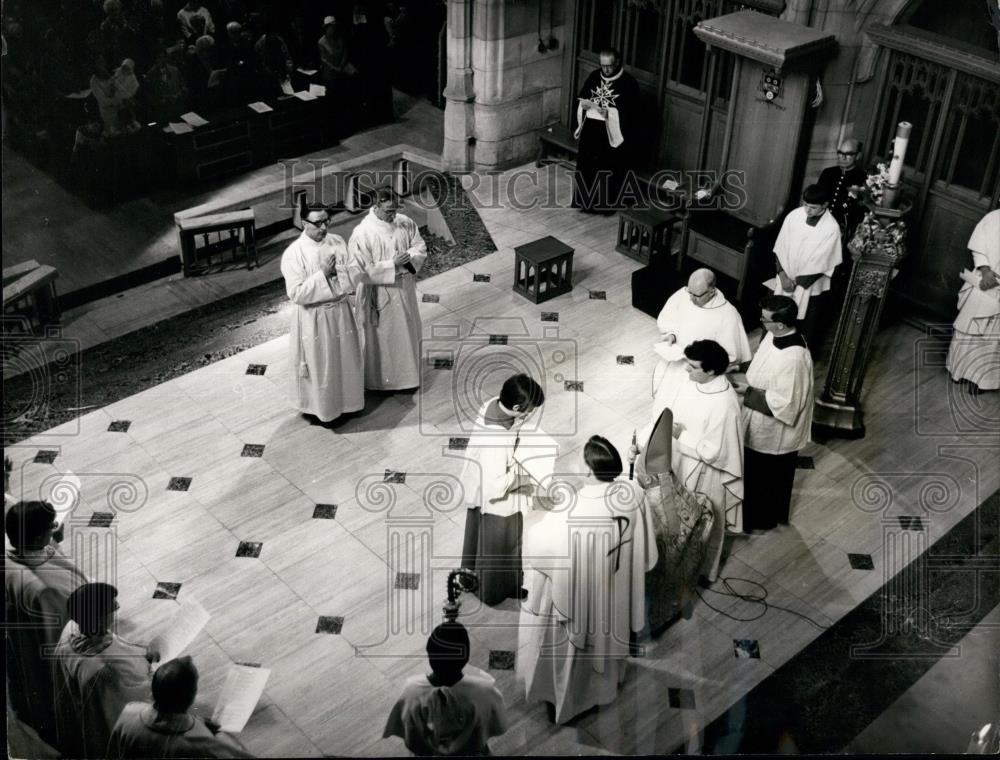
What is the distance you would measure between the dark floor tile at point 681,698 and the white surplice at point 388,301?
10.6 ft

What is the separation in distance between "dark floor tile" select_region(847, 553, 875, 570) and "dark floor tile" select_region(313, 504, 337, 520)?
11.0 ft

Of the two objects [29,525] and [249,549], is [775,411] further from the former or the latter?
[29,525]

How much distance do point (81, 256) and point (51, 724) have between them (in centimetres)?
579

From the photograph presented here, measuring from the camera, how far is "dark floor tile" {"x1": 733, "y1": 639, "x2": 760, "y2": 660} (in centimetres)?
680

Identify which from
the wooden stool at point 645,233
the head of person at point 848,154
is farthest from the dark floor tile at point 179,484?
the head of person at point 848,154

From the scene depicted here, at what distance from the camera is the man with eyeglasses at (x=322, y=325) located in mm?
7816

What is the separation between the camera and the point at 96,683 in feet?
19.1

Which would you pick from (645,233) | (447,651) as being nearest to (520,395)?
(447,651)

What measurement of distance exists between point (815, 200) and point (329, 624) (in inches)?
178

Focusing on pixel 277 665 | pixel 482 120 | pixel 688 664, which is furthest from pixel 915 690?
pixel 482 120

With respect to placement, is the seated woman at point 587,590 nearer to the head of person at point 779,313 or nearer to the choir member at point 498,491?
the choir member at point 498,491

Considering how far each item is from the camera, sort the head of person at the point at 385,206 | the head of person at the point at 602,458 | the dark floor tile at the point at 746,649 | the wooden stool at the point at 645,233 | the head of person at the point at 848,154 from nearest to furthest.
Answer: the head of person at the point at 602,458 → the dark floor tile at the point at 746,649 → the head of person at the point at 385,206 → the head of person at the point at 848,154 → the wooden stool at the point at 645,233

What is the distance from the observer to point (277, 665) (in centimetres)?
664

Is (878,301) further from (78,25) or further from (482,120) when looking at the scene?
(78,25)
